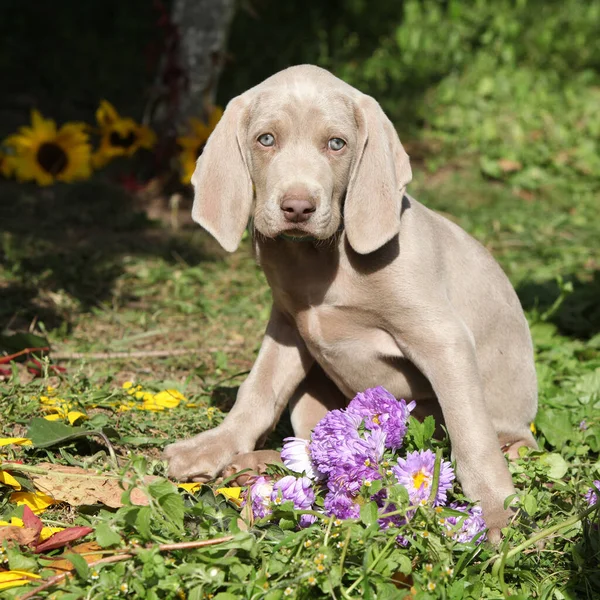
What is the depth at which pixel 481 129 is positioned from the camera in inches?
359

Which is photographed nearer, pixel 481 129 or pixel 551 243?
pixel 551 243

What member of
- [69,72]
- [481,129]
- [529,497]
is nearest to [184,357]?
[529,497]

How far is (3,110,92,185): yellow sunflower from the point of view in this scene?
7.30m

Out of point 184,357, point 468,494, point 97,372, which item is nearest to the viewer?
point 468,494

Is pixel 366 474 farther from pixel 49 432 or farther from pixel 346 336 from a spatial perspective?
pixel 49 432

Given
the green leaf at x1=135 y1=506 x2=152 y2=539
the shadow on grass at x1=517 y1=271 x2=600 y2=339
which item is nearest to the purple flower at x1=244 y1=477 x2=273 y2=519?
the green leaf at x1=135 y1=506 x2=152 y2=539

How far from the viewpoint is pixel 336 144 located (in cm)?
331

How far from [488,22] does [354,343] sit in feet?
28.7

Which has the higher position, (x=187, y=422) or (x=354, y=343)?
(x=354, y=343)

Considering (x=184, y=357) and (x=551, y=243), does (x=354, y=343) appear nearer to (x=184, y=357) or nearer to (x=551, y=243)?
(x=184, y=357)

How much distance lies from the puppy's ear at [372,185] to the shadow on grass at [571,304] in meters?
2.07

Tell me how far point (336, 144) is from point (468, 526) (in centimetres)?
141

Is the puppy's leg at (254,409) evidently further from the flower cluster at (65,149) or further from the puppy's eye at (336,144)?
the flower cluster at (65,149)

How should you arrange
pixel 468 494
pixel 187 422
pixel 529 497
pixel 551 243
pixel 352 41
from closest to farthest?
pixel 529 497
pixel 468 494
pixel 187 422
pixel 551 243
pixel 352 41
